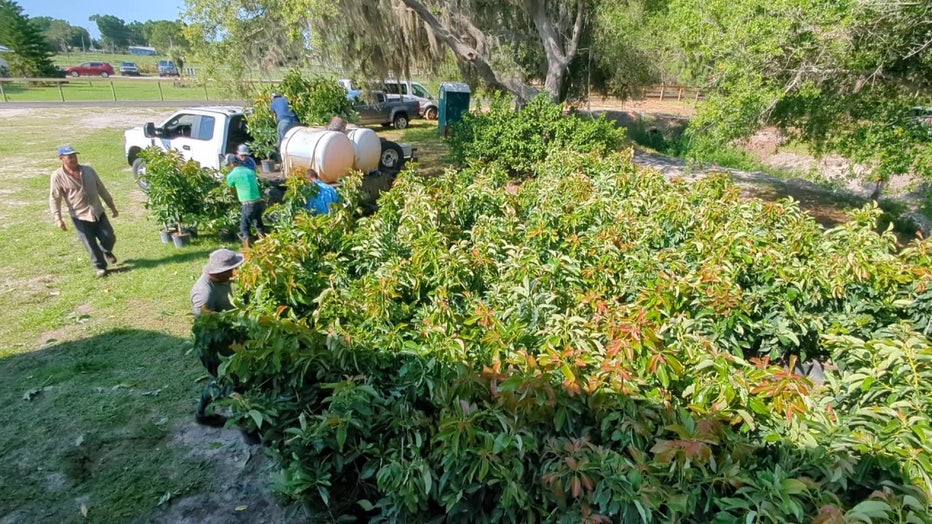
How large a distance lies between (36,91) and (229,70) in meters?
26.4

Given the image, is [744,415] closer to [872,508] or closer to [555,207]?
[872,508]

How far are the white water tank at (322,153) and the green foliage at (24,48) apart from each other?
3902 cm

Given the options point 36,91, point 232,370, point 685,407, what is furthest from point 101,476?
point 36,91

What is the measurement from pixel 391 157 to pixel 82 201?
5.38m

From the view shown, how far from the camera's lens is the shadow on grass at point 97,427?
3.28 m

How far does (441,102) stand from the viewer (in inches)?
681

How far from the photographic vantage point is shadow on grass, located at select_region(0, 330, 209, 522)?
3.28 metres

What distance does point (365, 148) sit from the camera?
884 centimetres

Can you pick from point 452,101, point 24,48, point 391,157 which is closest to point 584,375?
point 391,157

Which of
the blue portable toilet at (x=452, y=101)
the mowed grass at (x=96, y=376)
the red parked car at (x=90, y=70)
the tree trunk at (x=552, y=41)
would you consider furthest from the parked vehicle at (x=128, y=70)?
the tree trunk at (x=552, y=41)

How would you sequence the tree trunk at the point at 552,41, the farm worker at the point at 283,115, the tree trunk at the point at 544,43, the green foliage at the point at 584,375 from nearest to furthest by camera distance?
the green foliage at the point at 584,375
the farm worker at the point at 283,115
the tree trunk at the point at 544,43
the tree trunk at the point at 552,41

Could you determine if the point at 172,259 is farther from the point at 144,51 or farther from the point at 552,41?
the point at 144,51

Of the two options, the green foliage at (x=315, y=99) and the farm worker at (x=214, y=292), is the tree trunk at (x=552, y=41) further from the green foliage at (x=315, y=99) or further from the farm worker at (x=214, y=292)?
the farm worker at (x=214, y=292)

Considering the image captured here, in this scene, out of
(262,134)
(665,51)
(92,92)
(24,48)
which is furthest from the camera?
(24,48)
